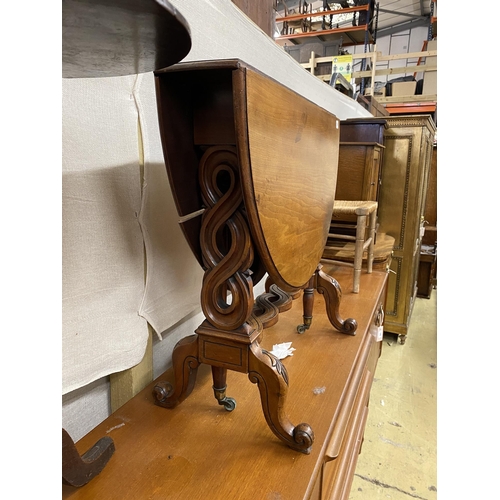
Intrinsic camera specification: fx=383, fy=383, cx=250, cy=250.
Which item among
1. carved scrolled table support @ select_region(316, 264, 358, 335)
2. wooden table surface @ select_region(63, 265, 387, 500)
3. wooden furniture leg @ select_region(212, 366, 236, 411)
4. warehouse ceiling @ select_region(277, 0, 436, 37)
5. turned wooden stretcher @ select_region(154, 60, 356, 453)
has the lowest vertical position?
wooden table surface @ select_region(63, 265, 387, 500)

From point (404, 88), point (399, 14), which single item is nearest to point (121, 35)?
point (404, 88)

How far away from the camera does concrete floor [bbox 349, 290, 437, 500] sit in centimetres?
159

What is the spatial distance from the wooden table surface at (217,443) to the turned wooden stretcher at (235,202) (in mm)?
39

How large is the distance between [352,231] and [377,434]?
1.04m

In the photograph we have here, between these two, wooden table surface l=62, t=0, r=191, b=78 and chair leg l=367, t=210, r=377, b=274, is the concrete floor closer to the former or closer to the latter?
chair leg l=367, t=210, r=377, b=274

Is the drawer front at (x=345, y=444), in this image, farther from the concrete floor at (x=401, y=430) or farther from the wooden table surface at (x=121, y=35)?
the wooden table surface at (x=121, y=35)

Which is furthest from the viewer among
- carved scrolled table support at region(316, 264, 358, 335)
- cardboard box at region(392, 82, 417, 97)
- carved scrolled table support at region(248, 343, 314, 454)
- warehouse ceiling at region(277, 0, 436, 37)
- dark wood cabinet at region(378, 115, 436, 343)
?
warehouse ceiling at region(277, 0, 436, 37)

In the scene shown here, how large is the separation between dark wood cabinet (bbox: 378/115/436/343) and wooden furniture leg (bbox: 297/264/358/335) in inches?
62.2

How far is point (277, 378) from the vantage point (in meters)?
0.71

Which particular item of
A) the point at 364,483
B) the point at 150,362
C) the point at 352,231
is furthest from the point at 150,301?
the point at 352,231

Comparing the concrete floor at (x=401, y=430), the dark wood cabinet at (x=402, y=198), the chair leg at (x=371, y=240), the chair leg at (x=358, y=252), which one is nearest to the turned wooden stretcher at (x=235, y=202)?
the chair leg at (x=358, y=252)

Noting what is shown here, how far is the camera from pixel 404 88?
20.4 feet

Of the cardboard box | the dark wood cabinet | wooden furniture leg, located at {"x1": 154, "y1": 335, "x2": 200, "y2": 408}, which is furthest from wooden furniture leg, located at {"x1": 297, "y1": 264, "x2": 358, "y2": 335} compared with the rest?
the cardboard box

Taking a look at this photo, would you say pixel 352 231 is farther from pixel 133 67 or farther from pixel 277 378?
pixel 133 67
